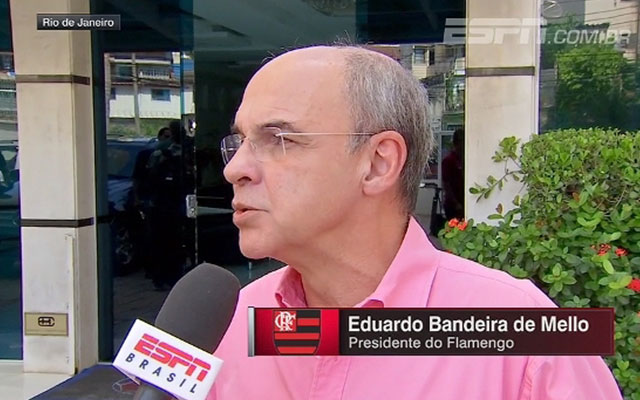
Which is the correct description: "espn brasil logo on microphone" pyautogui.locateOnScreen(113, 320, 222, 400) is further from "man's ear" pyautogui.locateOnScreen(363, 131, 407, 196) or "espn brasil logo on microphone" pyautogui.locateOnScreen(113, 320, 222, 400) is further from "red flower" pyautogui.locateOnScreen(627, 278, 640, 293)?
"red flower" pyautogui.locateOnScreen(627, 278, 640, 293)

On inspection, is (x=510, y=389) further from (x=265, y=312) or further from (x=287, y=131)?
(x=287, y=131)

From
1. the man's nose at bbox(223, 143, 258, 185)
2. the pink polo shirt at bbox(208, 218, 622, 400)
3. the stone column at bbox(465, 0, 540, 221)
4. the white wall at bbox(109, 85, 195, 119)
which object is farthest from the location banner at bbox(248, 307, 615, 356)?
the white wall at bbox(109, 85, 195, 119)

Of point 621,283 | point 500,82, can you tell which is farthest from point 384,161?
point 500,82

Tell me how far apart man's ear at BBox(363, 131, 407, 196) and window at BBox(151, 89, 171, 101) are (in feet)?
16.5

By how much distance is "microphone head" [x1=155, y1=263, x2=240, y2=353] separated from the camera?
4.20ft

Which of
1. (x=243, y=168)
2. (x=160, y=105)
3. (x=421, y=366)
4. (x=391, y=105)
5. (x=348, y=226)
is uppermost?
(x=160, y=105)

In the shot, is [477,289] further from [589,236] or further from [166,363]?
[589,236]

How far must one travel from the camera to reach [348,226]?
1.46 metres

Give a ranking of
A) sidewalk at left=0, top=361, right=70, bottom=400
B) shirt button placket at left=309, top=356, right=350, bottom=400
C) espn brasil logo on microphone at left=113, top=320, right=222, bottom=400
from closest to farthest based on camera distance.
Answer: espn brasil logo on microphone at left=113, top=320, right=222, bottom=400
shirt button placket at left=309, top=356, right=350, bottom=400
sidewalk at left=0, top=361, right=70, bottom=400

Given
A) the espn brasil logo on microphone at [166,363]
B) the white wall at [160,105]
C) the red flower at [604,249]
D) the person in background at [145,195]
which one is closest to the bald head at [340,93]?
the espn brasil logo on microphone at [166,363]

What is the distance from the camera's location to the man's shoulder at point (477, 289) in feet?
4.42

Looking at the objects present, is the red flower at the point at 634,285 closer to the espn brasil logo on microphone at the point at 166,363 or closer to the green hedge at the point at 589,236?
the green hedge at the point at 589,236

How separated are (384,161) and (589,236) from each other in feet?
8.09

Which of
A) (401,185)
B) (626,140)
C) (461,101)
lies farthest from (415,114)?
(461,101)
